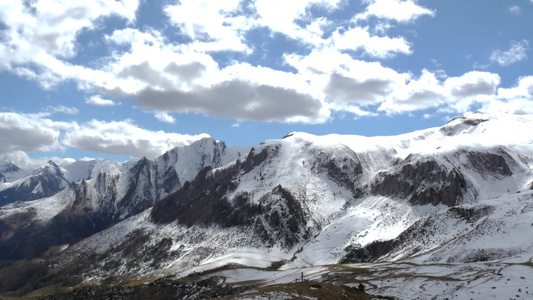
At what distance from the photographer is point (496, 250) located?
124m

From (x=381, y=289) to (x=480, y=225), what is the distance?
78.5 metres

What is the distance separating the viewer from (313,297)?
62.7 m

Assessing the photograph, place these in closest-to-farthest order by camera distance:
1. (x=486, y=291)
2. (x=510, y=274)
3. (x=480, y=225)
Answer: (x=486, y=291) → (x=510, y=274) → (x=480, y=225)

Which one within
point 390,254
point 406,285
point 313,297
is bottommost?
point 390,254

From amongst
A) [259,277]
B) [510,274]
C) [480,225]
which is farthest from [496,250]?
[259,277]

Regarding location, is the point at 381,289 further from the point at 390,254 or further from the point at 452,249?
the point at 390,254

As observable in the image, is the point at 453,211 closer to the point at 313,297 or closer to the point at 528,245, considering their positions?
the point at 528,245

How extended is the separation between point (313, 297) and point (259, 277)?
95892 millimetres

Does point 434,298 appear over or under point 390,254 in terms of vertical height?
over

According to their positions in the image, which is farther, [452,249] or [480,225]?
[480,225]

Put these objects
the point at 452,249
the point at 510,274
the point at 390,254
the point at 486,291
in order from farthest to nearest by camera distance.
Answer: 1. the point at 390,254
2. the point at 452,249
3. the point at 510,274
4. the point at 486,291

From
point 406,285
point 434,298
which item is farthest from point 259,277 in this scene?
point 434,298

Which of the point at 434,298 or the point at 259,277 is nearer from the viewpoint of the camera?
the point at 434,298

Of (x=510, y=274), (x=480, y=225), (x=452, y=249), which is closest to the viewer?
Answer: (x=510, y=274)
